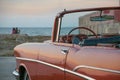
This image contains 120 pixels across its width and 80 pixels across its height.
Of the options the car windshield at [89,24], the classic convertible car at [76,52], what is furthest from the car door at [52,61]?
the car windshield at [89,24]

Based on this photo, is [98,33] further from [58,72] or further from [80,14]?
[58,72]

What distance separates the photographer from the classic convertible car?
4922mm

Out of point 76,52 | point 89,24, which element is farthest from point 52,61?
point 89,24

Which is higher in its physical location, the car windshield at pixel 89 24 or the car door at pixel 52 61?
the car windshield at pixel 89 24

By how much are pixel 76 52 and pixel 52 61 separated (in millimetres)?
698

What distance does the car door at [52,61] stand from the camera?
5825mm

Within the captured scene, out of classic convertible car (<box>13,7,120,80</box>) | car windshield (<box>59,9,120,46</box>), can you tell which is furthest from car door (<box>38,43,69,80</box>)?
car windshield (<box>59,9,120,46</box>)

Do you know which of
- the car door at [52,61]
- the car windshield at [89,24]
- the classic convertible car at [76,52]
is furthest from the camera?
the car windshield at [89,24]

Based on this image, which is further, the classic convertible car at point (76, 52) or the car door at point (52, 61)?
the car door at point (52, 61)

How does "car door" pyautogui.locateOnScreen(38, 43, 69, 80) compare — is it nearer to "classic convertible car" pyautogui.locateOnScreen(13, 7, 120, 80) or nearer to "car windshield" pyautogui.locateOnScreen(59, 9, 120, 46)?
"classic convertible car" pyautogui.locateOnScreen(13, 7, 120, 80)

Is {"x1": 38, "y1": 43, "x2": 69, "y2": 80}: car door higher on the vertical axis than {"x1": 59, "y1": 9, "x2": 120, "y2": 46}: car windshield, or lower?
lower

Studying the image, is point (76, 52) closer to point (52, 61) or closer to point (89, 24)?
point (52, 61)

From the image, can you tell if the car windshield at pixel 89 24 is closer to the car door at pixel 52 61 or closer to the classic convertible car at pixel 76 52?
the classic convertible car at pixel 76 52

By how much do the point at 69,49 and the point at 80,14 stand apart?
133cm
